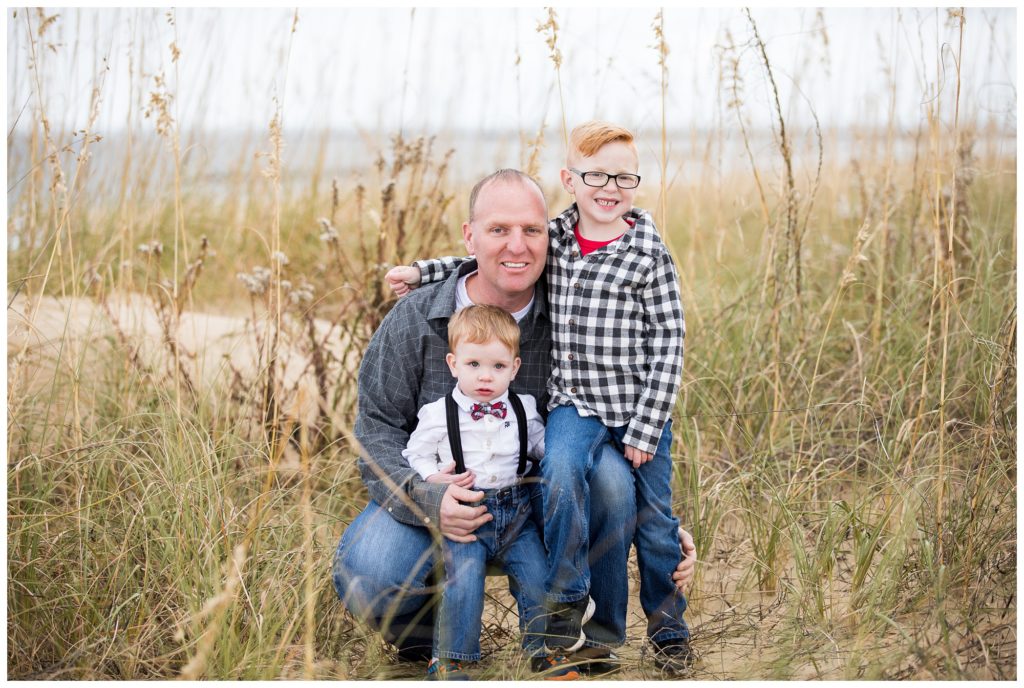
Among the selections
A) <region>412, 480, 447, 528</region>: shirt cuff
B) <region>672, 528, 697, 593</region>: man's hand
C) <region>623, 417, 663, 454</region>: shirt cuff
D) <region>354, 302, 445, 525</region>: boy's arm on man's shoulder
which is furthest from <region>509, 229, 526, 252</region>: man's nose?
<region>672, 528, 697, 593</region>: man's hand

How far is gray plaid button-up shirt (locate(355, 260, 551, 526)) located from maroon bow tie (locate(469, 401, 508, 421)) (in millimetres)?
120

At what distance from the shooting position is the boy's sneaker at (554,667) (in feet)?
8.25

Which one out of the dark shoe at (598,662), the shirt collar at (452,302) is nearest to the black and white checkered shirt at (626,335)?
the shirt collar at (452,302)

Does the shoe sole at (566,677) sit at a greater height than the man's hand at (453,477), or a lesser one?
lesser

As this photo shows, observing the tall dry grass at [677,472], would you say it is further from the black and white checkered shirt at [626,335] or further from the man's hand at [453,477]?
the black and white checkered shirt at [626,335]

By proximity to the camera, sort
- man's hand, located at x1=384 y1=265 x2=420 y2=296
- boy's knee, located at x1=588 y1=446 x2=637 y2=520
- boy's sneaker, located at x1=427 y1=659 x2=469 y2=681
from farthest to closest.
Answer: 1. man's hand, located at x1=384 y1=265 x2=420 y2=296
2. boy's knee, located at x1=588 y1=446 x2=637 y2=520
3. boy's sneaker, located at x1=427 y1=659 x2=469 y2=681

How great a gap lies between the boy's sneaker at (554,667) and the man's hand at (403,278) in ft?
3.70

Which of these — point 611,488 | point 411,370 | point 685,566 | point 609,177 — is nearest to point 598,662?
point 685,566

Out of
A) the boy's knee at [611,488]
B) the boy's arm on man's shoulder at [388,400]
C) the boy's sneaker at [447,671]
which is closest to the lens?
the boy's sneaker at [447,671]

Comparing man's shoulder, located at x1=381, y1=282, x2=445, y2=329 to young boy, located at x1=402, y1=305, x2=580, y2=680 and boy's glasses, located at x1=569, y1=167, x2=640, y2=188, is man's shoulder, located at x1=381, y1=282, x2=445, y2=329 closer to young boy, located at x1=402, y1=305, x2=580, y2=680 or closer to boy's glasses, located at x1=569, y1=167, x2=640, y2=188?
young boy, located at x1=402, y1=305, x2=580, y2=680

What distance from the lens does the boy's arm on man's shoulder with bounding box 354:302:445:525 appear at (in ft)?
8.79

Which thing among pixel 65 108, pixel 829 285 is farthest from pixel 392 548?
pixel 829 285

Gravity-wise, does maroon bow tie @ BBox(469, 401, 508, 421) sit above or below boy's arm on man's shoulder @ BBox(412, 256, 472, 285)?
below

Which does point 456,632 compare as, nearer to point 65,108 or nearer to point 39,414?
point 39,414
